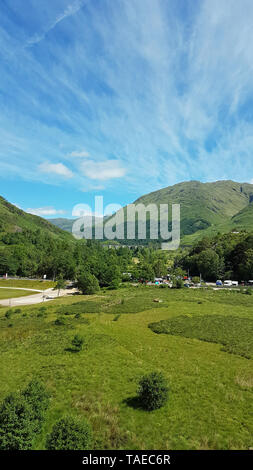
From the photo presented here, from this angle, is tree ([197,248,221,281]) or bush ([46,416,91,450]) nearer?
bush ([46,416,91,450])

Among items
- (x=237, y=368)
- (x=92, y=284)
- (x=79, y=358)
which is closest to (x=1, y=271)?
(x=92, y=284)

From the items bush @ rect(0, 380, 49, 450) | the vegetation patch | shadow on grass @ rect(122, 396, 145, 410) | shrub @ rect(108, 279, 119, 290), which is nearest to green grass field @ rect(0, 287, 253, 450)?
shadow on grass @ rect(122, 396, 145, 410)

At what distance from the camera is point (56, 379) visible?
22.4 m

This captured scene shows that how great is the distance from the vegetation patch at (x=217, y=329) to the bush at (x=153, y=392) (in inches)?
581

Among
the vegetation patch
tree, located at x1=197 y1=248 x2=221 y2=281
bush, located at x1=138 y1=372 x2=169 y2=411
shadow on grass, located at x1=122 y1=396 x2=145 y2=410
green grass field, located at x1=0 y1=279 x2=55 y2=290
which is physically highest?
tree, located at x1=197 y1=248 x2=221 y2=281

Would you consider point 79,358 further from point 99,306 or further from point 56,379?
point 99,306

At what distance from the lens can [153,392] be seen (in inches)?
691

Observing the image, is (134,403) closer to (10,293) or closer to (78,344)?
(78,344)

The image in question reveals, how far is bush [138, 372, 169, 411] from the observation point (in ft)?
57.4

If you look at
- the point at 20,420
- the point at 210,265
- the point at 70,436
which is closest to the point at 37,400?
the point at 20,420

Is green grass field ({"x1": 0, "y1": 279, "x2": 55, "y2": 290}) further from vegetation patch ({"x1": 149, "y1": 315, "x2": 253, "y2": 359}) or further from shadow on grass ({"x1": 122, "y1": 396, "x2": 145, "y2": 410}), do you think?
shadow on grass ({"x1": 122, "y1": 396, "x2": 145, "y2": 410})

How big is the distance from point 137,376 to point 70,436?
38.0ft

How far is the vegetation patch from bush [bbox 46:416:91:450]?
22255mm

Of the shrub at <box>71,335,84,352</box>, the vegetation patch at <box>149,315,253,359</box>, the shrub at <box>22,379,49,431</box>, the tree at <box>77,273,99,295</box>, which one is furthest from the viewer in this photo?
the tree at <box>77,273,99,295</box>
